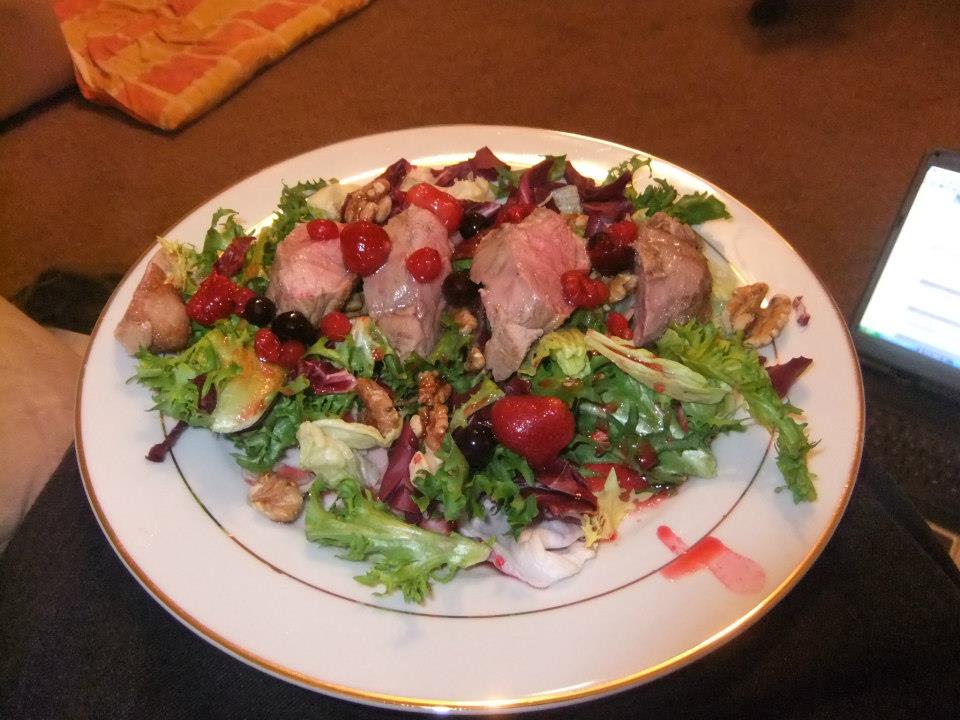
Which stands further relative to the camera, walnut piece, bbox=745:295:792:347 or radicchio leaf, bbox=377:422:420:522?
walnut piece, bbox=745:295:792:347

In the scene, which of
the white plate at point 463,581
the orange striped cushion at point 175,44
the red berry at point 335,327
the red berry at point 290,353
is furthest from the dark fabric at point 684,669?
the orange striped cushion at point 175,44

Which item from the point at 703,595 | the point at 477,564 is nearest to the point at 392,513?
the point at 477,564

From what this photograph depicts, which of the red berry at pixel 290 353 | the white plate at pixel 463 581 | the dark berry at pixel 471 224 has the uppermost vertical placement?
the dark berry at pixel 471 224

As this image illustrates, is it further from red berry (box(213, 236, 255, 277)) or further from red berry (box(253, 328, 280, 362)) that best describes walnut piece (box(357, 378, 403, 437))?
red berry (box(213, 236, 255, 277))

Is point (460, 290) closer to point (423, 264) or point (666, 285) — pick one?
point (423, 264)

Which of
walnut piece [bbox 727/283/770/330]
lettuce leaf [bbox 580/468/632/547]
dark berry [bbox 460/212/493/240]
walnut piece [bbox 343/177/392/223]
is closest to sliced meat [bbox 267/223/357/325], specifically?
walnut piece [bbox 343/177/392/223]

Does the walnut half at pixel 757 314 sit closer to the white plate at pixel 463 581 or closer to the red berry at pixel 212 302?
the white plate at pixel 463 581

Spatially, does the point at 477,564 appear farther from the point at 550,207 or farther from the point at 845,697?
the point at 550,207
